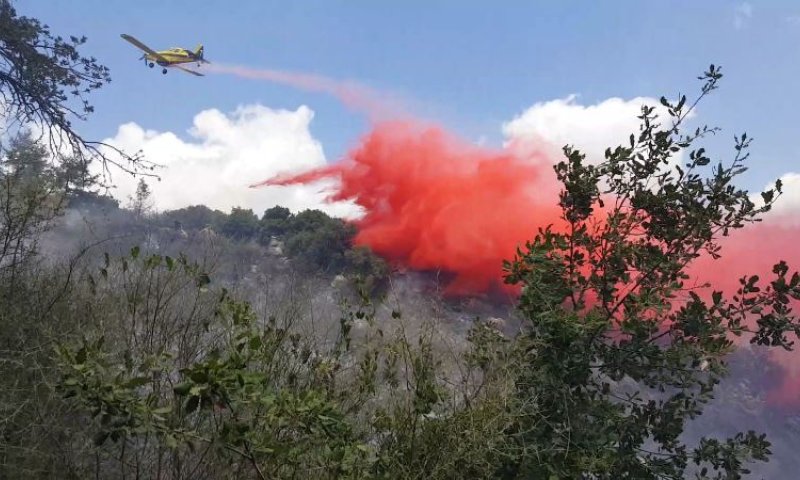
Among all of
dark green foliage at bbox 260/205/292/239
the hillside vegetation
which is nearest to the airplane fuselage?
the hillside vegetation

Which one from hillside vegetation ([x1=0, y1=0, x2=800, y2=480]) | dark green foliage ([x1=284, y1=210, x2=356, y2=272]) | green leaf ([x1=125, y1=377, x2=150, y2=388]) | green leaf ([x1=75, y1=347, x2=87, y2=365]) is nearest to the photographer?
green leaf ([x1=125, y1=377, x2=150, y2=388])

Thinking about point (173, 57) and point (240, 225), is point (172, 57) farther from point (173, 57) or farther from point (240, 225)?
point (240, 225)

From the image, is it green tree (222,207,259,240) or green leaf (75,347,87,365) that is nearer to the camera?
green leaf (75,347,87,365)

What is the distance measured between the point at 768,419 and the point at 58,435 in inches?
1727

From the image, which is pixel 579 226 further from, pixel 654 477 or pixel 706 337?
pixel 654 477

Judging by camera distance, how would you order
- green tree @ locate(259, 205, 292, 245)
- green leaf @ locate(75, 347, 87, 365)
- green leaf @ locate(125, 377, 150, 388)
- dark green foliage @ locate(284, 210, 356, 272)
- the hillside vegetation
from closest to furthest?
green leaf @ locate(125, 377, 150, 388), green leaf @ locate(75, 347, 87, 365), the hillside vegetation, dark green foliage @ locate(284, 210, 356, 272), green tree @ locate(259, 205, 292, 245)

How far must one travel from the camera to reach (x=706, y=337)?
4.56 m

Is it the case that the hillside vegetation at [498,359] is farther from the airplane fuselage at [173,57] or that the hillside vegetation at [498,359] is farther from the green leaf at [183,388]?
the airplane fuselage at [173,57]

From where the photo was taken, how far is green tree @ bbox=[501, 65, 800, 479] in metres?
4.32

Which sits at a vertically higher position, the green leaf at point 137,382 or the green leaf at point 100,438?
the green leaf at point 137,382

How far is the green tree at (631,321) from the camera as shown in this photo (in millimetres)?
4324

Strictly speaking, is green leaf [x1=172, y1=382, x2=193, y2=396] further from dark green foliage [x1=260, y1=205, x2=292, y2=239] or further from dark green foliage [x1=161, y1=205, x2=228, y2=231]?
dark green foliage [x1=161, y1=205, x2=228, y2=231]

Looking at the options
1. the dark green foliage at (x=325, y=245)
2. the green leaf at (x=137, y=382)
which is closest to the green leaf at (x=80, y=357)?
the green leaf at (x=137, y=382)

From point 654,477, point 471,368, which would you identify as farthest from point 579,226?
point 654,477
